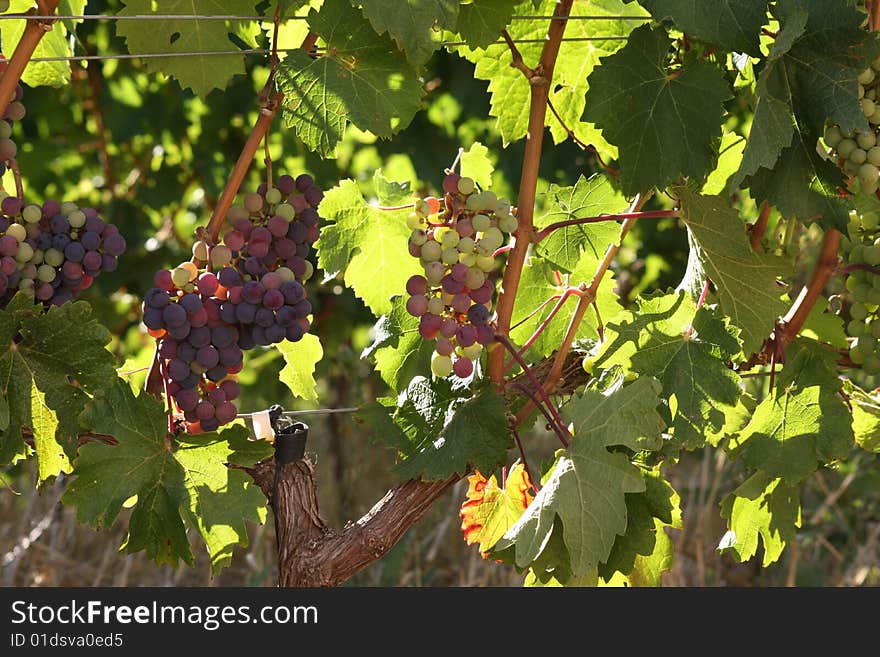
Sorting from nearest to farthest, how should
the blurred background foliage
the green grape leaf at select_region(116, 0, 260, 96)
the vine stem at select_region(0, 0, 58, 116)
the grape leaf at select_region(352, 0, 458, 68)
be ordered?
the grape leaf at select_region(352, 0, 458, 68)
the vine stem at select_region(0, 0, 58, 116)
the green grape leaf at select_region(116, 0, 260, 96)
the blurred background foliage

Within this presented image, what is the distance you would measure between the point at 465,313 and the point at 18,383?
1.34 ft

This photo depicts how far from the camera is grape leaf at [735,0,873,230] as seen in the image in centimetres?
90

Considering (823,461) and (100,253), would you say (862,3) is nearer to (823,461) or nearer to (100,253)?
(823,461)

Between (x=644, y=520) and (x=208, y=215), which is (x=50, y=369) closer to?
(x=644, y=520)

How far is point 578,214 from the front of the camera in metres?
1.26

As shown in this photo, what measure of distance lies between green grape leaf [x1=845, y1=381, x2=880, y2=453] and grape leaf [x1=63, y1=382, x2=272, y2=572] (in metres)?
0.66

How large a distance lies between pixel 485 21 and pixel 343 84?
142 millimetres

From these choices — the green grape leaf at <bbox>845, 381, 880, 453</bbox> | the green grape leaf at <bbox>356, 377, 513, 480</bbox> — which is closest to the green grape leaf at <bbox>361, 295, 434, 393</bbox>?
the green grape leaf at <bbox>356, 377, 513, 480</bbox>

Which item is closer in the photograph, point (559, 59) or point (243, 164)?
point (243, 164)

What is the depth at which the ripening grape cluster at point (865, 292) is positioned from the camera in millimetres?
1172

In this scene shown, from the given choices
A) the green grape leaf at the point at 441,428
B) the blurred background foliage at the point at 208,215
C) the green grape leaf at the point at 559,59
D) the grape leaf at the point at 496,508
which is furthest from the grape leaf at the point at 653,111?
the blurred background foliage at the point at 208,215

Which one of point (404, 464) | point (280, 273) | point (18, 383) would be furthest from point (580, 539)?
point (18, 383)

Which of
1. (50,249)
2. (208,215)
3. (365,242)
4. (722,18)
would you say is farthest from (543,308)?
(208,215)

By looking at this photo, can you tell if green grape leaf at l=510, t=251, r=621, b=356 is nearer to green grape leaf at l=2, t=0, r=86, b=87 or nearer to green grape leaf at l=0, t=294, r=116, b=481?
green grape leaf at l=0, t=294, r=116, b=481
